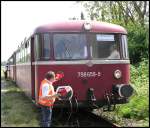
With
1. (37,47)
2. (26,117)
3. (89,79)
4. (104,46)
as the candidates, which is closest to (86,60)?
(89,79)

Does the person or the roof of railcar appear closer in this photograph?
the person

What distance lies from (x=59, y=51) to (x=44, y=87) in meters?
2.78

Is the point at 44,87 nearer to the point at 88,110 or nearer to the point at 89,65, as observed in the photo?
the point at 89,65

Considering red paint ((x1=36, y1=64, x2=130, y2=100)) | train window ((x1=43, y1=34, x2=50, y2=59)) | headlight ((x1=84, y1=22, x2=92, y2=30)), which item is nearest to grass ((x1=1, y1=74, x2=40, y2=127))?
red paint ((x1=36, y1=64, x2=130, y2=100))

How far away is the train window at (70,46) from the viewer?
534 inches

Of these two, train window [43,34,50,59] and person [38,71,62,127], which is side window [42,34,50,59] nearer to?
train window [43,34,50,59]

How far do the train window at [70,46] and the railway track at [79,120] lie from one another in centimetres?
163

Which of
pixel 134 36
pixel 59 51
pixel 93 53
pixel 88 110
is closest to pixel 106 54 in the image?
pixel 93 53

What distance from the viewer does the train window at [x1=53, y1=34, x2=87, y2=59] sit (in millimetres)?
13570

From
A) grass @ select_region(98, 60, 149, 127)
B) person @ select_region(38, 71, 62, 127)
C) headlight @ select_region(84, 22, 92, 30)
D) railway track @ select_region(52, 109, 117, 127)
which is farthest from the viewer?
headlight @ select_region(84, 22, 92, 30)

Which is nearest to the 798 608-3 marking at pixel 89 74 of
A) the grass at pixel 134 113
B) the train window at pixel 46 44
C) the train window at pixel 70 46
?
the train window at pixel 70 46

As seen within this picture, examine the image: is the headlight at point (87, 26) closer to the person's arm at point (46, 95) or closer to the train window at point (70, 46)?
the train window at point (70, 46)

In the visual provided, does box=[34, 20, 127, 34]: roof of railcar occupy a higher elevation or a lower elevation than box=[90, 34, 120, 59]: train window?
higher

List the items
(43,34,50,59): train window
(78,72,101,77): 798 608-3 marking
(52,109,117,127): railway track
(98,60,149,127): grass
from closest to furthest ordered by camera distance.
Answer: (98,60,149,127): grass < (52,109,117,127): railway track < (78,72,101,77): 798 608-3 marking < (43,34,50,59): train window
